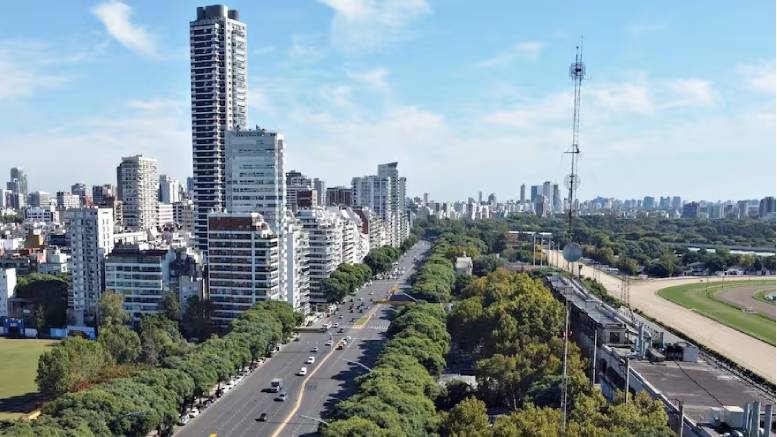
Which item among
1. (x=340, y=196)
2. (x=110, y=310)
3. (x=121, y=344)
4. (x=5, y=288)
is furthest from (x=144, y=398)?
(x=340, y=196)

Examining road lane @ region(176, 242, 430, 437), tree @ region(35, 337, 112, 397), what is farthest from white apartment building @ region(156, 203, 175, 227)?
tree @ region(35, 337, 112, 397)

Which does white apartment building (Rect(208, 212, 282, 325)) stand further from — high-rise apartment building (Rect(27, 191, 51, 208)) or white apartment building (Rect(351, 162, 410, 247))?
high-rise apartment building (Rect(27, 191, 51, 208))

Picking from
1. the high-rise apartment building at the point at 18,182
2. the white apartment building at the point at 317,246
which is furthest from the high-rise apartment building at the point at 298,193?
the high-rise apartment building at the point at 18,182

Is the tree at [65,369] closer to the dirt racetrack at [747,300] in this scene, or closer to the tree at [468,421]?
the tree at [468,421]

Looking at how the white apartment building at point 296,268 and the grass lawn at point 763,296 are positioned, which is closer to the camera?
the white apartment building at point 296,268

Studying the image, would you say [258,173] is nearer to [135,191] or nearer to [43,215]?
[135,191]

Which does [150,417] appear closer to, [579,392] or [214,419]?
[214,419]
